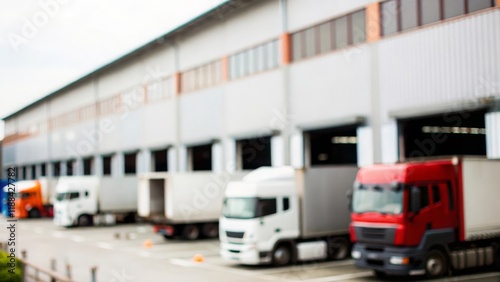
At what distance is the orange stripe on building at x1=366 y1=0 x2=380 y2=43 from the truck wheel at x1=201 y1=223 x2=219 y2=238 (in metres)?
10.7

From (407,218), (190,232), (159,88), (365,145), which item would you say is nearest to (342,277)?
(407,218)

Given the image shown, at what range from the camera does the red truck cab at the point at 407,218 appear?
14.5 metres

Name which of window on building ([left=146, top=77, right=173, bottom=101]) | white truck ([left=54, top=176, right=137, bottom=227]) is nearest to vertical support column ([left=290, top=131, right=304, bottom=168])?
window on building ([left=146, top=77, right=173, bottom=101])

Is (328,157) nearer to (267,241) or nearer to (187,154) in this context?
(187,154)

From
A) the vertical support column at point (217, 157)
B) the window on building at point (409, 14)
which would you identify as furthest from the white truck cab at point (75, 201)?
the window on building at point (409, 14)

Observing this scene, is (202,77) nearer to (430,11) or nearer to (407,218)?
(430,11)

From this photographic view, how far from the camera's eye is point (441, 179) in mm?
15094

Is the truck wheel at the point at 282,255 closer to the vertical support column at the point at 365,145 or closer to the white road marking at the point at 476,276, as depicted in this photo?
the white road marking at the point at 476,276

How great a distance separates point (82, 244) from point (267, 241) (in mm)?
11710

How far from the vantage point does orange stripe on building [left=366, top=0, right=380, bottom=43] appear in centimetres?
2175

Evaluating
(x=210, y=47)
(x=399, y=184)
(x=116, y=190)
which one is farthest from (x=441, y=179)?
(x=116, y=190)

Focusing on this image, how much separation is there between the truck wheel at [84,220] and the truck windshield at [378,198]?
2328cm

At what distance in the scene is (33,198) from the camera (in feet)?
142

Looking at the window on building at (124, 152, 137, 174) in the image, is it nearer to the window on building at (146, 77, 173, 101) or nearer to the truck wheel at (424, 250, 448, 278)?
the window on building at (146, 77, 173, 101)
